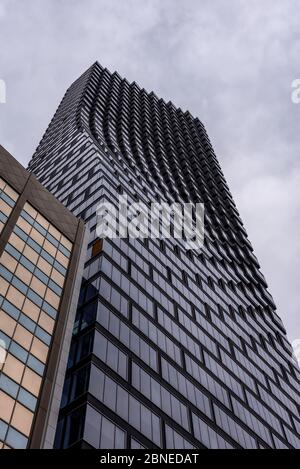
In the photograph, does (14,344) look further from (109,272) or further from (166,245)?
(166,245)

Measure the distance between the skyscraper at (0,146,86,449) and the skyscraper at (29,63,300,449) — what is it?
3.85 metres

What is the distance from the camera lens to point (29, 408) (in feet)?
112

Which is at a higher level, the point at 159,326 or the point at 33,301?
the point at 159,326

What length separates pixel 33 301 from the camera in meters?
41.4

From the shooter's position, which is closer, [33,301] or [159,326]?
[33,301]

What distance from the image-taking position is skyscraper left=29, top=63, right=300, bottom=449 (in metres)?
44.2

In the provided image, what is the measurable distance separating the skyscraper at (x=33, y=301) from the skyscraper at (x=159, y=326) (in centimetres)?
385

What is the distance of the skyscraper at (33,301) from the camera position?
3375 centimetres

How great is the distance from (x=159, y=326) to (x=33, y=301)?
20.3 meters

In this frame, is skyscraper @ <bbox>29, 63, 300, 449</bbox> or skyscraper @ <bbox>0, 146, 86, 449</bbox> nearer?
skyscraper @ <bbox>0, 146, 86, 449</bbox>

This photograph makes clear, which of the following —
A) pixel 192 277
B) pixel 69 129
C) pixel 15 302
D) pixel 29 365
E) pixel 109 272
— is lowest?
pixel 29 365
